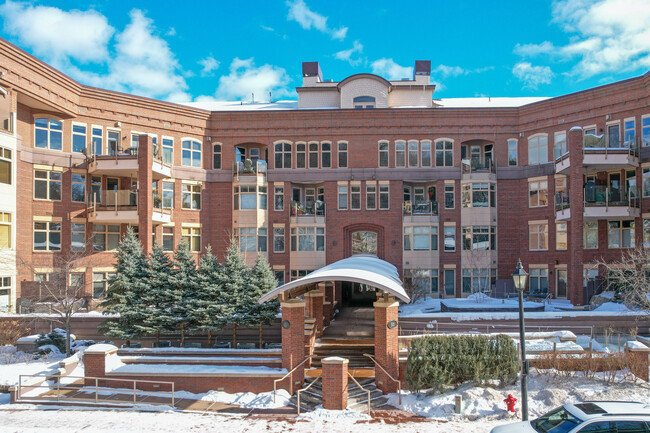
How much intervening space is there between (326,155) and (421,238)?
8.32 meters

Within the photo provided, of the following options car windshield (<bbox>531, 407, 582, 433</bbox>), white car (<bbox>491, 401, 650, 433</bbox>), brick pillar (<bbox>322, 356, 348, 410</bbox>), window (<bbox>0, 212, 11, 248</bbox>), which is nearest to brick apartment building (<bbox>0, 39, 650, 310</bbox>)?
window (<bbox>0, 212, 11, 248</bbox>)

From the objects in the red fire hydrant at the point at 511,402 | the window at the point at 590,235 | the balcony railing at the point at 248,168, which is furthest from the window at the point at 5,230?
the window at the point at 590,235

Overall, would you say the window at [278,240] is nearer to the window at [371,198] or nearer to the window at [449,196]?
the window at [371,198]

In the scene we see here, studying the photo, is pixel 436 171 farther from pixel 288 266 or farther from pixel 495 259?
pixel 288 266

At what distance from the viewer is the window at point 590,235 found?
2684cm

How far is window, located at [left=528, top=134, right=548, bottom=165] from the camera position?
96.4ft

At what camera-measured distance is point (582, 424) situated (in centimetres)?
848

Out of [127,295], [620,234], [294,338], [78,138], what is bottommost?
[294,338]

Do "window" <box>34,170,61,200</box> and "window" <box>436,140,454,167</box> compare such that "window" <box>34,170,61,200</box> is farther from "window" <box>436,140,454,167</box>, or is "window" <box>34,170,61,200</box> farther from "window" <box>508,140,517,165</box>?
"window" <box>508,140,517,165</box>

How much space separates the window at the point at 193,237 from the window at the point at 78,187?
20.2 feet

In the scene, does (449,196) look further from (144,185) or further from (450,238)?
(144,185)

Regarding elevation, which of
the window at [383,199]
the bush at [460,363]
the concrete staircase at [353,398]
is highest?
the window at [383,199]

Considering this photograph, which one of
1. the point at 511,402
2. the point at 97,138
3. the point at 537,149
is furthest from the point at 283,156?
the point at 511,402

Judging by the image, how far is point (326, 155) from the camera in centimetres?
3108
